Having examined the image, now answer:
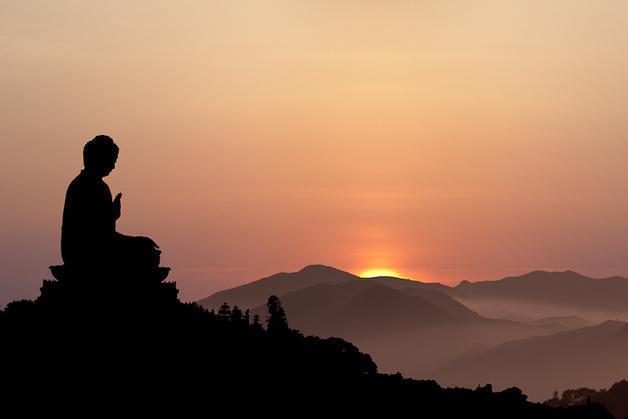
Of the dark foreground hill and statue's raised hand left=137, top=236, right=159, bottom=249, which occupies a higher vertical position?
statue's raised hand left=137, top=236, right=159, bottom=249

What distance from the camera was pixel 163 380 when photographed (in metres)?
41.2

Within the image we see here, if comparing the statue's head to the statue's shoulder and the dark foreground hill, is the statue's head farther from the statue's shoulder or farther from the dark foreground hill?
the dark foreground hill

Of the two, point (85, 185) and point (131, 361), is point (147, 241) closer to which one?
point (85, 185)

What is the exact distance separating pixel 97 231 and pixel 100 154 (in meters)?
3.03

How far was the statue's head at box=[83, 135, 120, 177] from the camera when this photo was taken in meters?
42.2

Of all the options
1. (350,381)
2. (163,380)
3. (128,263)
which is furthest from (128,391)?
(350,381)

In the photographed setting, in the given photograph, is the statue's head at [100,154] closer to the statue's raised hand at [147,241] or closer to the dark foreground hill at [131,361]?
the statue's raised hand at [147,241]

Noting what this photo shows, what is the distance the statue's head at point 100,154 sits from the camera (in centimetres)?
4219

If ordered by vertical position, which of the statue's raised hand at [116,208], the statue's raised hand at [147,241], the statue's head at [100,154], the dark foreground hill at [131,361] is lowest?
the dark foreground hill at [131,361]

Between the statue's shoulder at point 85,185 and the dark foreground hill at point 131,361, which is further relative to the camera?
the statue's shoulder at point 85,185

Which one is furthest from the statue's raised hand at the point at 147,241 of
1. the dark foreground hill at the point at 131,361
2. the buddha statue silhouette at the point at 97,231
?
the dark foreground hill at the point at 131,361

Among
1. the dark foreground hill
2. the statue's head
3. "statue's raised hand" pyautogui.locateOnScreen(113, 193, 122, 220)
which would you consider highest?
the statue's head

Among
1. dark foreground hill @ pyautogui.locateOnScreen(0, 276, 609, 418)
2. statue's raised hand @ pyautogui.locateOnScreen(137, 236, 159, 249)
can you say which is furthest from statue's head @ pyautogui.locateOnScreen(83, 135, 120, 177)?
dark foreground hill @ pyautogui.locateOnScreen(0, 276, 609, 418)

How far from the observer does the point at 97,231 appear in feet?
139
